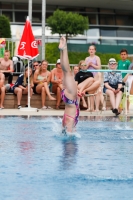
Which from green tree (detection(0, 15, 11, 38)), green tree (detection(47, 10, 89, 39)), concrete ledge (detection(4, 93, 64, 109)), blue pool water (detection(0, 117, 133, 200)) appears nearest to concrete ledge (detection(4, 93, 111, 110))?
concrete ledge (detection(4, 93, 64, 109))

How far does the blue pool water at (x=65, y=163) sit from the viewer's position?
5719mm

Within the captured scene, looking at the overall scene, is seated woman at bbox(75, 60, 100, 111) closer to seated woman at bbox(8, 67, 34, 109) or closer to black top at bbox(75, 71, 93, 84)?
black top at bbox(75, 71, 93, 84)

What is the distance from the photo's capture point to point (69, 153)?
836 centimetres

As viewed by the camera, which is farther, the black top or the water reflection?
the black top

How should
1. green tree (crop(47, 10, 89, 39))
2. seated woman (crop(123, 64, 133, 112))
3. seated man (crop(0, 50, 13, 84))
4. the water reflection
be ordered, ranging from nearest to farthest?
1. the water reflection
2. seated woman (crop(123, 64, 133, 112))
3. seated man (crop(0, 50, 13, 84))
4. green tree (crop(47, 10, 89, 39))

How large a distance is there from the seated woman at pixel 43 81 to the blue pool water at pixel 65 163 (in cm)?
589

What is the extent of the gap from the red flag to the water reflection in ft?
28.8

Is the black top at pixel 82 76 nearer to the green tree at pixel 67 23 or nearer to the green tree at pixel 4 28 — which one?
the green tree at pixel 4 28

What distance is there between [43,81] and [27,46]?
3.53 feet

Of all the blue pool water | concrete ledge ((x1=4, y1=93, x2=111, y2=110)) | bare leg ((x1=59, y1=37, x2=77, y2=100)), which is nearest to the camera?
the blue pool water

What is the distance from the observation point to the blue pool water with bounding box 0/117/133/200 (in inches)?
225

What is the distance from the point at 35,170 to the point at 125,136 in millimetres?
4225

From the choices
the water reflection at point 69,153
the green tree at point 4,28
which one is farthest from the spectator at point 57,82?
the green tree at point 4,28

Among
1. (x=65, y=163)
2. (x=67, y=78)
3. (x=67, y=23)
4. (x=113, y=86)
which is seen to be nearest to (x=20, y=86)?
(x=113, y=86)
